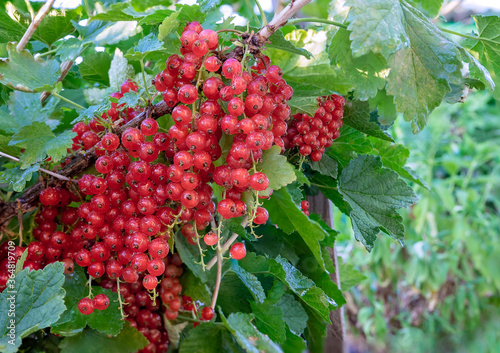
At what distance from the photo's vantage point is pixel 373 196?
22.5 inches

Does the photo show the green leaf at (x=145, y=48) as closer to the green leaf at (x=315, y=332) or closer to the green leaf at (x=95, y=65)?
the green leaf at (x=95, y=65)

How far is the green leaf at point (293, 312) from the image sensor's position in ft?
1.85

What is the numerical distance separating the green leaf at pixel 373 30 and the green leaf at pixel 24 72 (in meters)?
0.33

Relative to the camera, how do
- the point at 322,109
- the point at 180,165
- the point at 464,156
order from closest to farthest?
the point at 180,165, the point at 322,109, the point at 464,156

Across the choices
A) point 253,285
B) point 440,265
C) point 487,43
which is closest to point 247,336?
point 253,285

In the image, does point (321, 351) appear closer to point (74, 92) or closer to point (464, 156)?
point (74, 92)

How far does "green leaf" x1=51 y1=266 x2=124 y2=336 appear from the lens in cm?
46

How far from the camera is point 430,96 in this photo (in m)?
0.43

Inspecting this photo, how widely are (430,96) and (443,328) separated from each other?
2.66 m

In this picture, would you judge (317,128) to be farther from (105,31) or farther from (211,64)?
(105,31)

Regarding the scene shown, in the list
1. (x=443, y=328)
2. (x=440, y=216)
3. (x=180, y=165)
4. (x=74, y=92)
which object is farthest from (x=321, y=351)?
(x=443, y=328)

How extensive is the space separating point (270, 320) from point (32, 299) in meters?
0.28

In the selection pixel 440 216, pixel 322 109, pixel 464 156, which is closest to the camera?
pixel 322 109

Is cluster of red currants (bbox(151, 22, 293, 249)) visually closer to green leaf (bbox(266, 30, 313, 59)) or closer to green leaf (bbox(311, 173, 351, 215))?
green leaf (bbox(266, 30, 313, 59))
